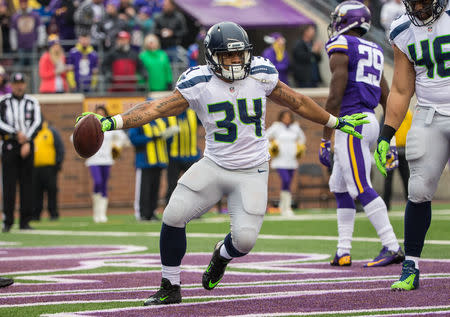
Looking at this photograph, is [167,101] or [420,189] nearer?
[167,101]

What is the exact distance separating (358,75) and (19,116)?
6.35m

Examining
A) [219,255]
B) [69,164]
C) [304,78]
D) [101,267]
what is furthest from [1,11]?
[219,255]

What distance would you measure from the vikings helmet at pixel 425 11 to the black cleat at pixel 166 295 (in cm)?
226

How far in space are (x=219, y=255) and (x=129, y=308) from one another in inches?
33.8

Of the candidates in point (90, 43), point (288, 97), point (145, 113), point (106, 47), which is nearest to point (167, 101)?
point (145, 113)

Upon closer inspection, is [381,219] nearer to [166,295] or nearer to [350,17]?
[350,17]

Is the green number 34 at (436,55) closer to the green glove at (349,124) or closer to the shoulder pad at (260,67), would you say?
the green glove at (349,124)

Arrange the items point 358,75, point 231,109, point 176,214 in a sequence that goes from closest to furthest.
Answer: point 176,214
point 231,109
point 358,75

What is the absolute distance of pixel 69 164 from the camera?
1948 cm

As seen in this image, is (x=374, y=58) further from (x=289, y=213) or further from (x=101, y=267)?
(x=289, y=213)

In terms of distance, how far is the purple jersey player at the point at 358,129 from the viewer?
25.4 ft

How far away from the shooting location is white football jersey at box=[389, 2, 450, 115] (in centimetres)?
604

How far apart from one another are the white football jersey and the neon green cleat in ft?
3.34

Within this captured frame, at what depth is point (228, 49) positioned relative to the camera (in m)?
5.89
